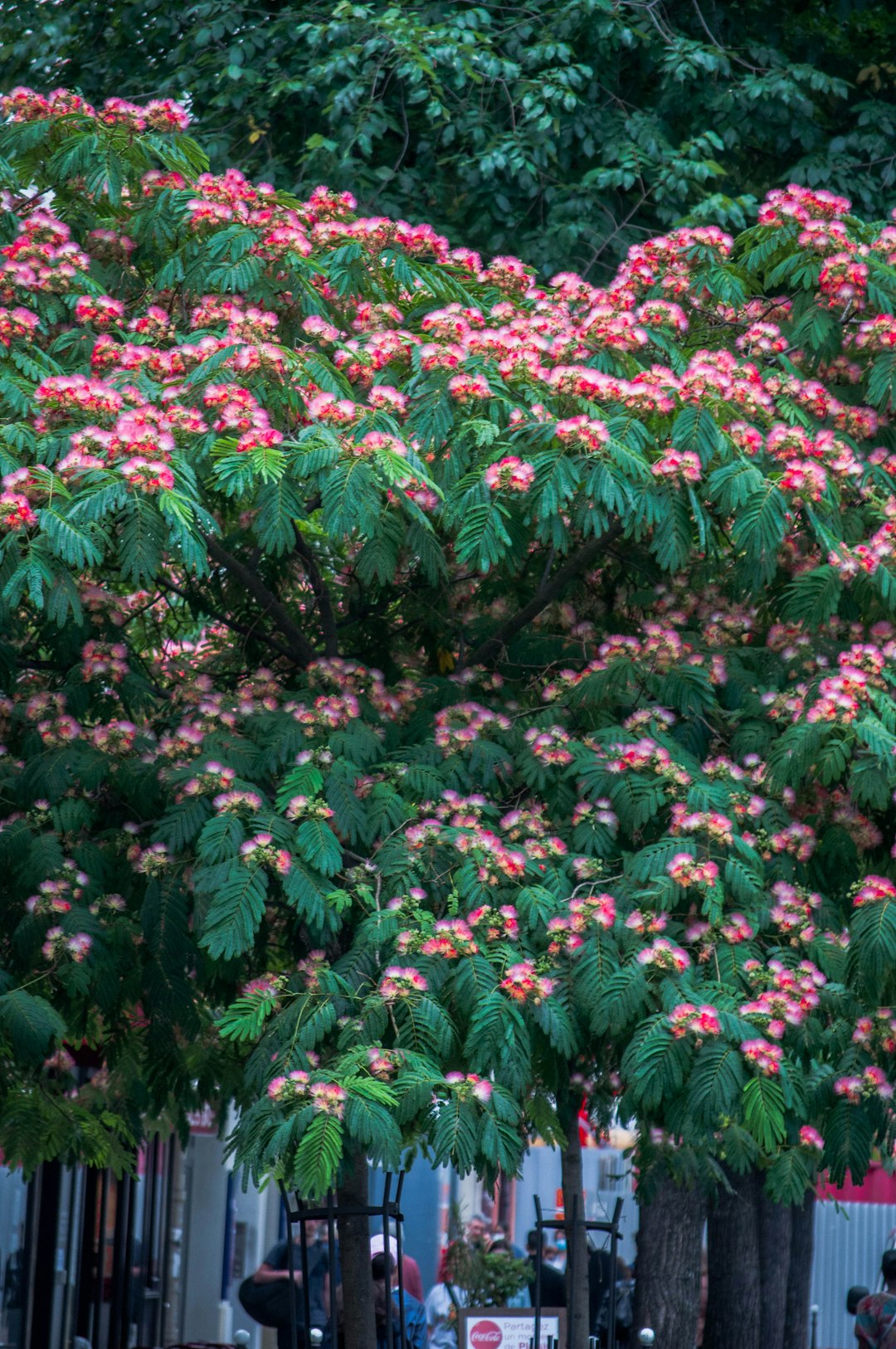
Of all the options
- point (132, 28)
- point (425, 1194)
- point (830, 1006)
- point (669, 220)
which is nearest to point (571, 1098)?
point (830, 1006)

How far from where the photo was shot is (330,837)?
6273 mm

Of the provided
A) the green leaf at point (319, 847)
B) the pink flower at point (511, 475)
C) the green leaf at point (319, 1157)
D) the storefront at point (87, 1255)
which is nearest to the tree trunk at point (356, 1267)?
the green leaf at point (319, 847)

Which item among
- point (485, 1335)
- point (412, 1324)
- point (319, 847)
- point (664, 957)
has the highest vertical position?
point (319, 847)

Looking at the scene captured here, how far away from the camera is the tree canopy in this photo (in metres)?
5.91

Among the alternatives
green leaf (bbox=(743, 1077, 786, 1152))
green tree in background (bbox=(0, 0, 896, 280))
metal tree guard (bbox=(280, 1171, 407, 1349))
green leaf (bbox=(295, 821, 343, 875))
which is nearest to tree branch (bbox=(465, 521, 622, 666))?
green leaf (bbox=(295, 821, 343, 875))

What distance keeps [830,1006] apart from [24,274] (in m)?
4.13

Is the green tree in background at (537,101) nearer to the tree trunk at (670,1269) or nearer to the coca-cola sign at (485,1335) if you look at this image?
the coca-cola sign at (485,1335)

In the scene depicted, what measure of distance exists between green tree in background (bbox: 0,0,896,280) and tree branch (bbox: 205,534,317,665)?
3398 millimetres

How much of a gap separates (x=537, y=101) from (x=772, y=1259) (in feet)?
28.9

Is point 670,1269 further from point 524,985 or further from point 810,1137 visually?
point 524,985

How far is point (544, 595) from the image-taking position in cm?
731

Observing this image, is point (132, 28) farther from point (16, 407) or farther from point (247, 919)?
point (247, 919)

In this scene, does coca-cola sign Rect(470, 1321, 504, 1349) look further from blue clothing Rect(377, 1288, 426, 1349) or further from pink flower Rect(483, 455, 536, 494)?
pink flower Rect(483, 455, 536, 494)

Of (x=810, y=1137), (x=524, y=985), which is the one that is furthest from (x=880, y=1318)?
(x=524, y=985)
